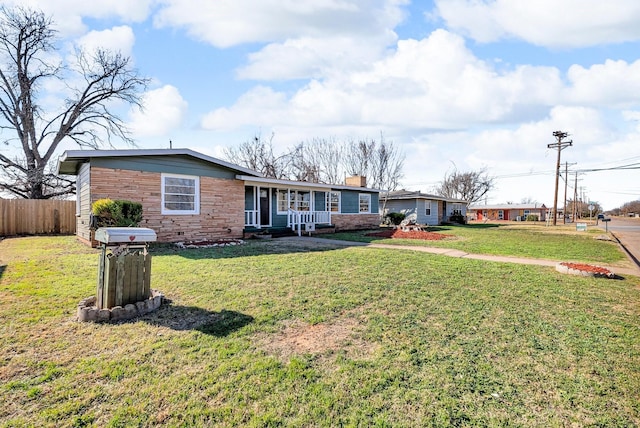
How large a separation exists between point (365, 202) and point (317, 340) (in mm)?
18625

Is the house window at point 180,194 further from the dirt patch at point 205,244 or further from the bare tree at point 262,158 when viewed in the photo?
the bare tree at point 262,158

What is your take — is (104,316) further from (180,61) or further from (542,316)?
(180,61)

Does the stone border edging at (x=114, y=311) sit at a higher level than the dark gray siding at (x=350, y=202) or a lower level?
lower

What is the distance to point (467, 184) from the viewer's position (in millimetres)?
52312

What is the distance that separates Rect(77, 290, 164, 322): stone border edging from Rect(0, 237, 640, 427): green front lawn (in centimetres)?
14

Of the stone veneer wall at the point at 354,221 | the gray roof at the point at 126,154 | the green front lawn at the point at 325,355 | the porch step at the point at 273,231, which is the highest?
the gray roof at the point at 126,154

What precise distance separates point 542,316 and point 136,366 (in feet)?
15.9

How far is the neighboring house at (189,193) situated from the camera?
33.7 feet

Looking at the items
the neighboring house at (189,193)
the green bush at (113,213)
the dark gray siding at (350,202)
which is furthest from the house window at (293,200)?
the green bush at (113,213)

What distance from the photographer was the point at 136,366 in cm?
290

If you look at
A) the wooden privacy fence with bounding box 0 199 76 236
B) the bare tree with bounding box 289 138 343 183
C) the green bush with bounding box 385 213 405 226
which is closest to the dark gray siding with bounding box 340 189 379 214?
the green bush with bounding box 385 213 405 226

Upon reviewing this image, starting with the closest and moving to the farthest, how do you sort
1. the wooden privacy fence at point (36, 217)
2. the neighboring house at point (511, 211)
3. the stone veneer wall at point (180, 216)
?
the stone veneer wall at point (180, 216) < the wooden privacy fence at point (36, 217) < the neighboring house at point (511, 211)

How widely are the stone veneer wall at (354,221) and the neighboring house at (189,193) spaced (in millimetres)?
2038

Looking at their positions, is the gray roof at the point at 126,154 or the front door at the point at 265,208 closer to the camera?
the gray roof at the point at 126,154
